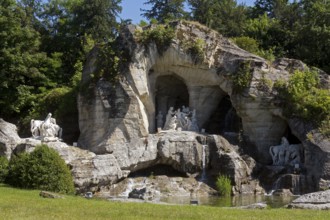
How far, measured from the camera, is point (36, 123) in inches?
1080

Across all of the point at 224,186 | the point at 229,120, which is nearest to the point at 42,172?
the point at 224,186

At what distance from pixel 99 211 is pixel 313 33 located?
28808 millimetres

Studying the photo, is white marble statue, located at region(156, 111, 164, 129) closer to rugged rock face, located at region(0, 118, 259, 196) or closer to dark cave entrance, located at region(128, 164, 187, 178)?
rugged rock face, located at region(0, 118, 259, 196)

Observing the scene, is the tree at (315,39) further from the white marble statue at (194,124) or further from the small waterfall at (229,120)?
the white marble statue at (194,124)

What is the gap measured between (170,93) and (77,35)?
13.9 metres

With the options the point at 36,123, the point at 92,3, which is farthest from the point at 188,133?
the point at 92,3

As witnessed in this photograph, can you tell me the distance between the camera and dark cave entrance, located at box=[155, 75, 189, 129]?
32.2 metres

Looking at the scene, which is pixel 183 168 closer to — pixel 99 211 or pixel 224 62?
pixel 224 62

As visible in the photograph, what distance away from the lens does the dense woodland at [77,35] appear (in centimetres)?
3581

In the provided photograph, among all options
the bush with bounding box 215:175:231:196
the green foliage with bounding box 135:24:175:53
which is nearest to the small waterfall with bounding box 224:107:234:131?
the green foliage with bounding box 135:24:175:53

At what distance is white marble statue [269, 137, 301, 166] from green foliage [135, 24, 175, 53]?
838cm

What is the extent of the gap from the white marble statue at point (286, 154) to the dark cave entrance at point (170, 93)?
7248 millimetres

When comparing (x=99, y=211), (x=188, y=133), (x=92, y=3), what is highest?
(x=92, y=3)

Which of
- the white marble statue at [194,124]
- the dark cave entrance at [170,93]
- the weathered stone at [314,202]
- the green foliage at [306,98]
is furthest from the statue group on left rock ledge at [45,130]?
the weathered stone at [314,202]
